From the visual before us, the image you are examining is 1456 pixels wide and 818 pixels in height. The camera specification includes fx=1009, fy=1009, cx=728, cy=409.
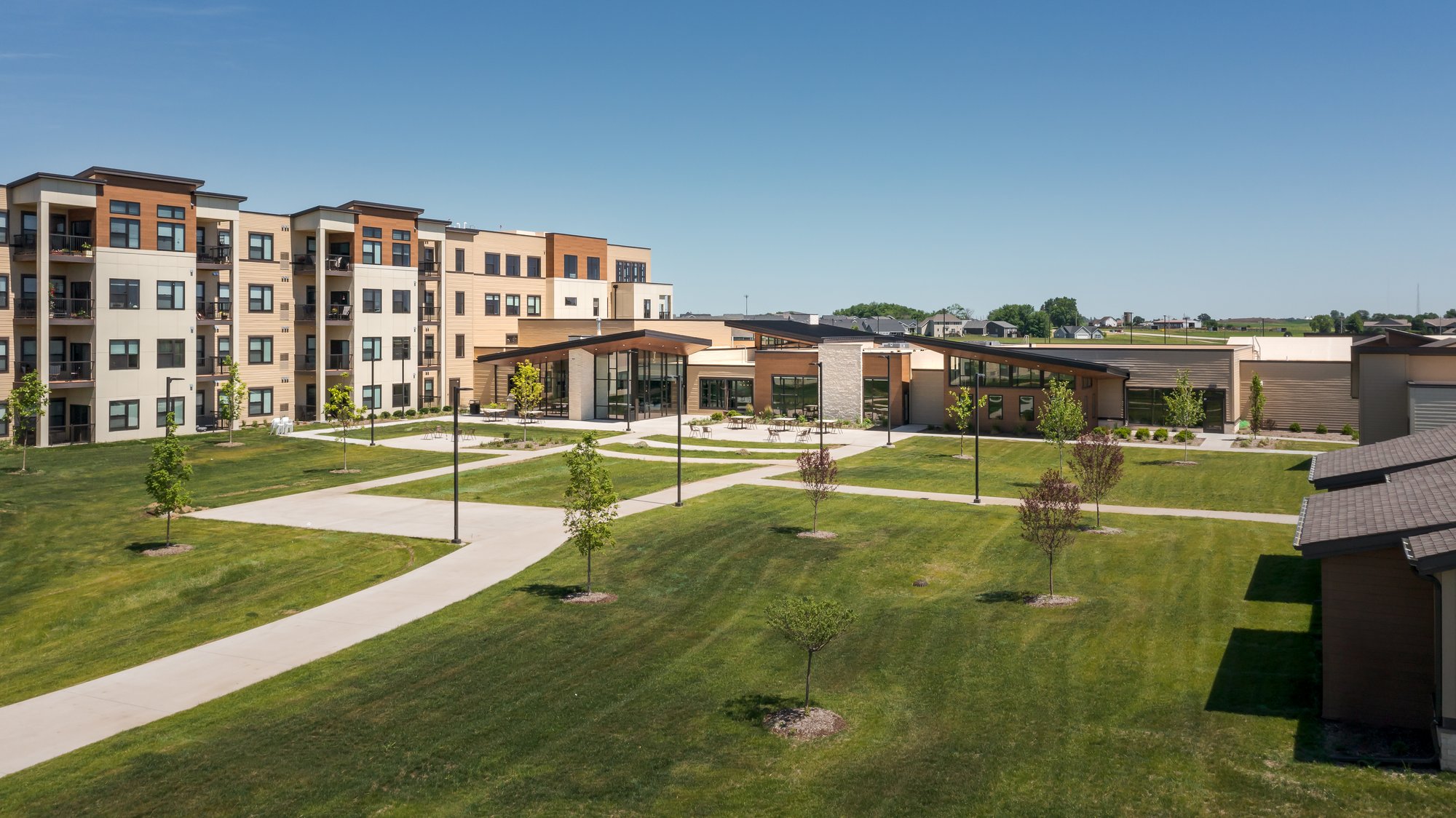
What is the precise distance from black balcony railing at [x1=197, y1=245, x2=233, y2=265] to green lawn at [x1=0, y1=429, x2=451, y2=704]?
1747 cm

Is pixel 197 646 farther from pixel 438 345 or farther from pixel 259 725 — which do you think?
pixel 438 345

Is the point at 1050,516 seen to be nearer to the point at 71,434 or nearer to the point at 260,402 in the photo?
the point at 71,434

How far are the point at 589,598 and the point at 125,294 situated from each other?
42025 millimetres

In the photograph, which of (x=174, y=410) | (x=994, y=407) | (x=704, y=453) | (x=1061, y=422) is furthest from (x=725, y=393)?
(x=174, y=410)

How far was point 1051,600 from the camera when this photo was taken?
926 inches

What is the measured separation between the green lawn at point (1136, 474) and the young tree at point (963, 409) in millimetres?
1291

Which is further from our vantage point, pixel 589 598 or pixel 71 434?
pixel 71 434

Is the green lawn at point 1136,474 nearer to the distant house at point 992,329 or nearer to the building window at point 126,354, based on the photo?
the building window at point 126,354

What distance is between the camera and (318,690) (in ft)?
61.0

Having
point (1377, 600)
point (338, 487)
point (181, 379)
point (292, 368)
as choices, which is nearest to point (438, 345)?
point (292, 368)

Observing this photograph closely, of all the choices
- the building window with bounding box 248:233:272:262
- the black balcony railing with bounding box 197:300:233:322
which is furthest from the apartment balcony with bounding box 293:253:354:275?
the black balcony railing with bounding box 197:300:233:322

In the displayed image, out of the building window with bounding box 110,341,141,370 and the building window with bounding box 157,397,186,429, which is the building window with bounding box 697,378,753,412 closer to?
the building window with bounding box 157,397,186,429

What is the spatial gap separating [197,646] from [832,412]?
4626cm

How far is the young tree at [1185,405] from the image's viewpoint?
51.2 m
